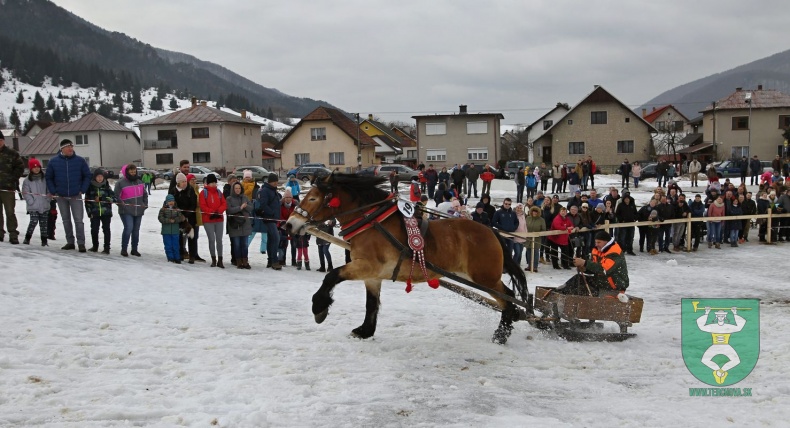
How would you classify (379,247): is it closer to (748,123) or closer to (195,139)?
(748,123)

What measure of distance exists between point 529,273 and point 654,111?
88.8m

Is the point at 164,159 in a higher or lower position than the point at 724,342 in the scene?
higher

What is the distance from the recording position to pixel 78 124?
7794 cm

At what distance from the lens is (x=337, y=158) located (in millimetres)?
64562

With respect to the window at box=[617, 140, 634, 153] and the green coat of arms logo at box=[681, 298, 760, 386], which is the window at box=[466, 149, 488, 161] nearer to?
the window at box=[617, 140, 634, 153]

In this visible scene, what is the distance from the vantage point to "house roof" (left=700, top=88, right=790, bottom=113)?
2334 inches

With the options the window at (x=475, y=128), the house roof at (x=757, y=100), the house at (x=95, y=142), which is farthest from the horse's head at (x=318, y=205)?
the house at (x=95, y=142)

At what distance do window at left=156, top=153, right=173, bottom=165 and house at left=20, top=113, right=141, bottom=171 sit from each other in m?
8.00

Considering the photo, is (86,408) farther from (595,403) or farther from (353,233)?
(595,403)

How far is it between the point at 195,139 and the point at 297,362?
67.5 metres

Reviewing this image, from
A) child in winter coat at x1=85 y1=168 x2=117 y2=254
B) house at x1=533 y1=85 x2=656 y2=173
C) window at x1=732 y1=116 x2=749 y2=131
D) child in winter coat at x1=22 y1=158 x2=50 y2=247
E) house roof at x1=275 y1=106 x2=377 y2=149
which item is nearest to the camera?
child in winter coat at x1=22 y1=158 x2=50 y2=247

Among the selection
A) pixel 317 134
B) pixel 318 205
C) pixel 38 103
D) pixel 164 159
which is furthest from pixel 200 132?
pixel 38 103

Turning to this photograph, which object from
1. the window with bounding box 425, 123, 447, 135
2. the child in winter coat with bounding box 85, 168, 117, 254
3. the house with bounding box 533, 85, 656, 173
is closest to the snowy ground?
the child in winter coat with bounding box 85, 168, 117, 254

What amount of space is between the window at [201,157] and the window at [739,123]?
182 feet
